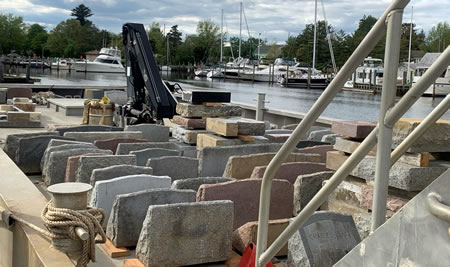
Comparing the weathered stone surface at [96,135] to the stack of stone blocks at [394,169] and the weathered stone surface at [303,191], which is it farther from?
the stack of stone blocks at [394,169]

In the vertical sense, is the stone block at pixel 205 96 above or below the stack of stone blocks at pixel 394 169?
above

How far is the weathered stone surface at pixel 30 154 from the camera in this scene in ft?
26.8

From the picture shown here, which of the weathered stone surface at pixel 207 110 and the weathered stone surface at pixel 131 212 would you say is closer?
the weathered stone surface at pixel 131 212

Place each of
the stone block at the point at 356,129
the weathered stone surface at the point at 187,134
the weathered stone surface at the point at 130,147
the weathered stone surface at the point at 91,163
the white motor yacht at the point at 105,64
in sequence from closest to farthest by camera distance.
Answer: the stone block at the point at 356,129 → the weathered stone surface at the point at 91,163 → the weathered stone surface at the point at 130,147 → the weathered stone surface at the point at 187,134 → the white motor yacht at the point at 105,64

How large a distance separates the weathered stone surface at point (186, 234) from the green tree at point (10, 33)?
468 ft

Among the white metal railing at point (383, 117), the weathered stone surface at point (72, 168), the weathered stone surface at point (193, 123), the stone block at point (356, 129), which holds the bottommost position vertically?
the weathered stone surface at point (72, 168)

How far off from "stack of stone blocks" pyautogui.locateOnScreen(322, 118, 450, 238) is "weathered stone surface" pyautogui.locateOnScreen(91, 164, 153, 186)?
2.29 m

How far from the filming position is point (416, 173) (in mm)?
4094

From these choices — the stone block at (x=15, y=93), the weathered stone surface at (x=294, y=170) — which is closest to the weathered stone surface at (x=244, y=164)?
the weathered stone surface at (x=294, y=170)

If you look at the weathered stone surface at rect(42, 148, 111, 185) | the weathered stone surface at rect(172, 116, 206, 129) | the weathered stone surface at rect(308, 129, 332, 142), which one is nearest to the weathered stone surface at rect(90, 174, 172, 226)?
the weathered stone surface at rect(42, 148, 111, 185)

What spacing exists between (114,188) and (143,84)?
849 cm

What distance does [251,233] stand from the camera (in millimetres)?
4852

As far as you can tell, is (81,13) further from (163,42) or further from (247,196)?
(247,196)

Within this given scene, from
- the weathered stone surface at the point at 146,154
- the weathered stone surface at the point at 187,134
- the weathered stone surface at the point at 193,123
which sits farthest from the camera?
the weathered stone surface at the point at 193,123
